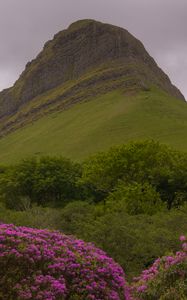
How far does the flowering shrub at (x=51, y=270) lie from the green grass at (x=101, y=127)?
3407 inches

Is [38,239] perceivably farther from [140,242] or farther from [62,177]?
[62,177]

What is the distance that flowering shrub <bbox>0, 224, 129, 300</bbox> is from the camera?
1137 cm

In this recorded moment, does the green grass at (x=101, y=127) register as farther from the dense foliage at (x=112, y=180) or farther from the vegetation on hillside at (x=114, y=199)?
the vegetation on hillside at (x=114, y=199)

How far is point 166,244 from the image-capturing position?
24594mm

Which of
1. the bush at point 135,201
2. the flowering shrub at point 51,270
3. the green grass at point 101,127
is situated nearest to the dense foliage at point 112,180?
the bush at point 135,201

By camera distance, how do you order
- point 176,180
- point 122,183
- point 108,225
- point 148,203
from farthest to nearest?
point 176,180 → point 122,183 → point 148,203 → point 108,225

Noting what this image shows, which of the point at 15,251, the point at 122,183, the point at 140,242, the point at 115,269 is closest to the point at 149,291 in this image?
the point at 115,269

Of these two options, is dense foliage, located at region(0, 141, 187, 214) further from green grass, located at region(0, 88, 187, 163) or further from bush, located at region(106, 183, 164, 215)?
green grass, located at region(0, 88, 187, 163)

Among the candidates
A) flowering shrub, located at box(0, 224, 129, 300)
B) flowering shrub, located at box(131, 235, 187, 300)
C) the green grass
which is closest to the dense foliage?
flowering shrub, located at box(0, 224, 129, 300)

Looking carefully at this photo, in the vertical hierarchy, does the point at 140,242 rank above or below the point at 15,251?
below

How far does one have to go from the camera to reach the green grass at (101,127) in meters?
117

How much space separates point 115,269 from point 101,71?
190091mm

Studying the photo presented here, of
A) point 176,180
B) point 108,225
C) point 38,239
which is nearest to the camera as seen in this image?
point 38,239

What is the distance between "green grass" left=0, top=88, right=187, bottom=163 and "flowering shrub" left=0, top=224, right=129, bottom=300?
284 feet
